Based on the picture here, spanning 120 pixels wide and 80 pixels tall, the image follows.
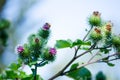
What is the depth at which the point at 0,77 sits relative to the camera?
197 centimetres

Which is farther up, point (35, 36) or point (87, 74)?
point (35, 36)

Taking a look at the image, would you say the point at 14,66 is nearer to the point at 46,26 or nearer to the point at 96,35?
the point at 46,26

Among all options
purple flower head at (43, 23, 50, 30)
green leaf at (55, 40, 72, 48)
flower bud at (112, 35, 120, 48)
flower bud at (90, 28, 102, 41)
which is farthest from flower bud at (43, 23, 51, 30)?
flower bud at (112, 35, 120, 48)

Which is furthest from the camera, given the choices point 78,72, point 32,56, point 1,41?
point 1,41

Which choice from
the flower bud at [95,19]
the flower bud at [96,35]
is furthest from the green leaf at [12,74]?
the flower bud at [95,19]

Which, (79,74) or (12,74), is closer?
(12,74)

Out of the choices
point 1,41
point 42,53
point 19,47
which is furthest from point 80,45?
point 1,41

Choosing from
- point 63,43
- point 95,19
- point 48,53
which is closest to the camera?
point 48,53

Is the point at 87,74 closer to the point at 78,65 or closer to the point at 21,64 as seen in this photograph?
the point at 78,65

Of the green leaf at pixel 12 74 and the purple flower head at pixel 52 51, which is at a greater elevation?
the purple flower head at pixel 52 51

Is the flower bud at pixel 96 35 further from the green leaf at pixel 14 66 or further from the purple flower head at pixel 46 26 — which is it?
the green leaf at pixel 14 66

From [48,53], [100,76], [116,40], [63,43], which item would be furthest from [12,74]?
[116,40]

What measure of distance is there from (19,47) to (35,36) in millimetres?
116

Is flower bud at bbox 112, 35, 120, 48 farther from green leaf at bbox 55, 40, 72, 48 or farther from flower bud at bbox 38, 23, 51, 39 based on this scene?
flower bud at bbox 38, 23, 51, 39
